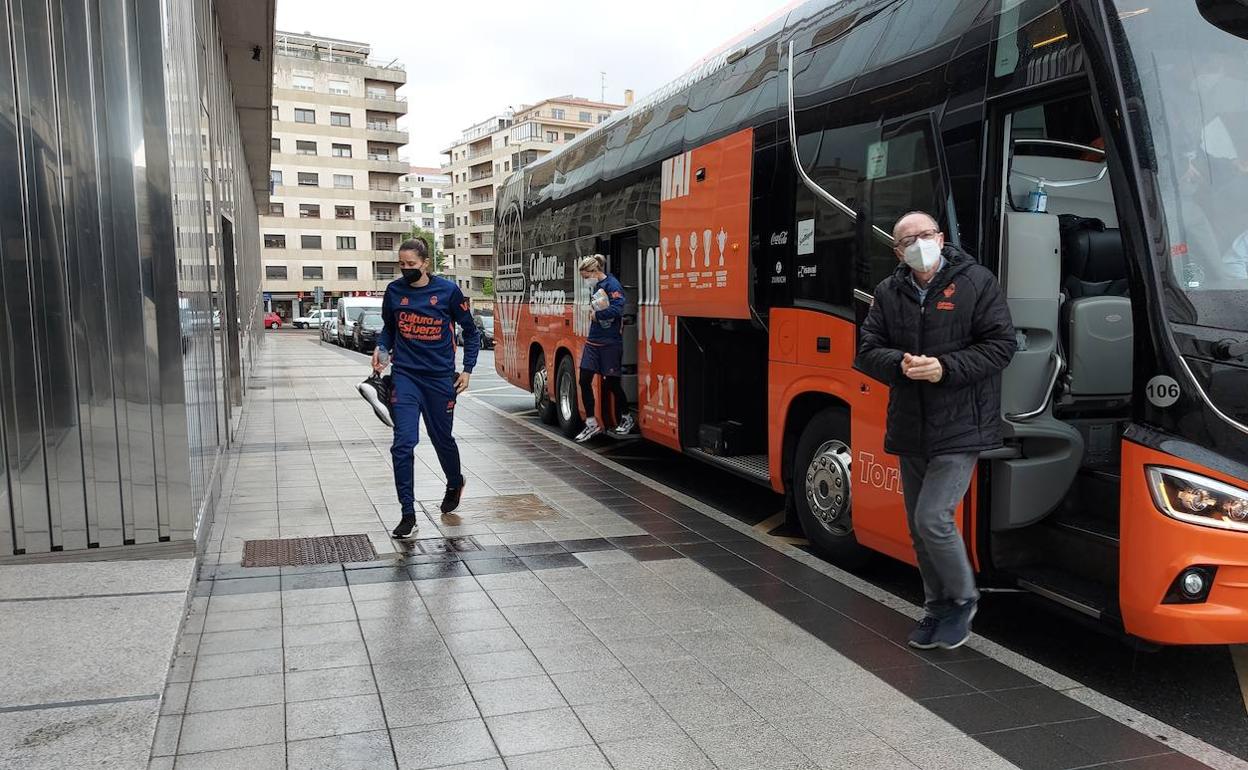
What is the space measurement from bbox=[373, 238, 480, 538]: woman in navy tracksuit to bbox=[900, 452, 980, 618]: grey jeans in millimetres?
3155

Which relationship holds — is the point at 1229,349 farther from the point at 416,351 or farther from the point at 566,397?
the point at 566,397

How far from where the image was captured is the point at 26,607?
14.0 ft

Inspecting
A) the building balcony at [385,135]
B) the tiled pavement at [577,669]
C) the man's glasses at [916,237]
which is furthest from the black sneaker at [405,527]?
the building balcony at [385,135]

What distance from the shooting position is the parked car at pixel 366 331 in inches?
1377

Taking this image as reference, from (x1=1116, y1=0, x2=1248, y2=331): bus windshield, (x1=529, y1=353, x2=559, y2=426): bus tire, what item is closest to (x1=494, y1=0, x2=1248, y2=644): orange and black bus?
(x1=1116, y1=0, x2=1248, y2=331): bus windshield

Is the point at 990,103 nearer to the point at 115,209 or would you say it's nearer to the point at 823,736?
the point at 823,736

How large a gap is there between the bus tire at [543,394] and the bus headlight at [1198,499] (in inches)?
353

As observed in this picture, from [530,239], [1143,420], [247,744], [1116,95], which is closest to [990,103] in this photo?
[1116,95]

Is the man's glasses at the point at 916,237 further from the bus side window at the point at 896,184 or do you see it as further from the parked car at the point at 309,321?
the parked car at the point at 309,321

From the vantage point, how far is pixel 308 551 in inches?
231

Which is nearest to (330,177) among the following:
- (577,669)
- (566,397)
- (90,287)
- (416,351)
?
(566,397)

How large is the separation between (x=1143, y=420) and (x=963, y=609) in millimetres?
1227

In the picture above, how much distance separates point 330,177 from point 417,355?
274 feet

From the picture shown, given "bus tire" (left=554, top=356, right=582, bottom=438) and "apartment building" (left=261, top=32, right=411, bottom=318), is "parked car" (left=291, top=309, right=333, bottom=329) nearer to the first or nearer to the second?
"apartment building" (left=261, top=32, right=411, bottom=318)
